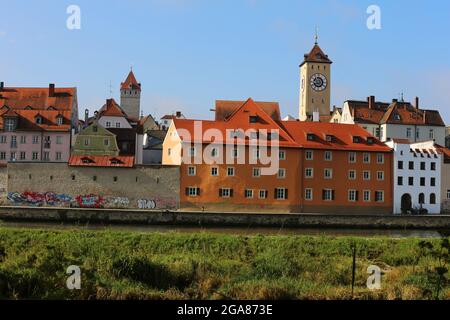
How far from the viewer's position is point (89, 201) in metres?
54.6

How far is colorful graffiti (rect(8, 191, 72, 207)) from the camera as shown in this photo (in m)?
54.2

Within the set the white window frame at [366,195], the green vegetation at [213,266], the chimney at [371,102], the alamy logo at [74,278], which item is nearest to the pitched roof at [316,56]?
the chimney at [371,102]

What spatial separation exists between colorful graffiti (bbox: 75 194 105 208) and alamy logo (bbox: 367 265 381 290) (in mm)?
36495

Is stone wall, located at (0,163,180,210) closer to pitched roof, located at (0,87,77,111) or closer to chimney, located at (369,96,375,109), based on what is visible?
pitched roof, located at (0,87,77,111)

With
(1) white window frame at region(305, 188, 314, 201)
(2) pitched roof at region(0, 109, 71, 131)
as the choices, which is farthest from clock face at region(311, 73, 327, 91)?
(2) pitched roof at region(0, 109, 71, 131)

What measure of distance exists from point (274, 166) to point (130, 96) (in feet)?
207

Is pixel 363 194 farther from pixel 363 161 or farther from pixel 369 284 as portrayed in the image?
pixel 369 284

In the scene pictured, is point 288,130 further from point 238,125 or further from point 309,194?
point 309,194

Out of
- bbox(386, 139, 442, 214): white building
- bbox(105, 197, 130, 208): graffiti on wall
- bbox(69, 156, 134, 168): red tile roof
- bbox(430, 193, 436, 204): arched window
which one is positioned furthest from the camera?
bbox(430, 193, 436, 204): arched window

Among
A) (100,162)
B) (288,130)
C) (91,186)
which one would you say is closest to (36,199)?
(91,186)

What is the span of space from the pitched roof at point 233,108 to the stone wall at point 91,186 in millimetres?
11787

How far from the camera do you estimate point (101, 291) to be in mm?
15078
